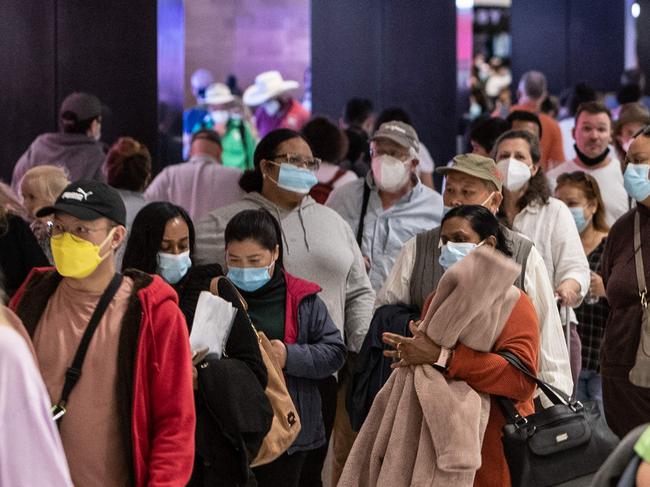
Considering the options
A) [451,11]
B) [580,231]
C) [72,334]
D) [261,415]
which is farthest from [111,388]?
[451,11]

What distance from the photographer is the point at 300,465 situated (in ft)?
18.7

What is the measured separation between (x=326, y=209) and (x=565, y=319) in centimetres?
124

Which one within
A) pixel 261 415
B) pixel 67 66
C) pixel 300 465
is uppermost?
pixel 67 66

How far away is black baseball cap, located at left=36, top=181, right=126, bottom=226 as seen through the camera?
172 inches

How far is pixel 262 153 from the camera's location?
6613 millimetres

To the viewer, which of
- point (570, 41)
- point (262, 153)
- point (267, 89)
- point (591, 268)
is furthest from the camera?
point (570, 41)

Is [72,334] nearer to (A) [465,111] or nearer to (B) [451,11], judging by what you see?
(B) [451,11]

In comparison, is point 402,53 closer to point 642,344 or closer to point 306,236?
point 306,236

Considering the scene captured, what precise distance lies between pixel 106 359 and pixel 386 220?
3.01 meters

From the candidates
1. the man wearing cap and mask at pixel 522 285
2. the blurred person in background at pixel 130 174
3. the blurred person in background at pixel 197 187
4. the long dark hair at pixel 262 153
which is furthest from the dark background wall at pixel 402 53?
the man wearing cap and mask at pixel 522 285

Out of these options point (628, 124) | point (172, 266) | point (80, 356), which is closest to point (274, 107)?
point (628, 124)

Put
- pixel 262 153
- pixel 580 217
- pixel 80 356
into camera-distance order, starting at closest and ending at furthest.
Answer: pixel 80 356 → pixel 262 153 → pixel 580 217

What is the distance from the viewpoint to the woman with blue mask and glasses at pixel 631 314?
6.07 m

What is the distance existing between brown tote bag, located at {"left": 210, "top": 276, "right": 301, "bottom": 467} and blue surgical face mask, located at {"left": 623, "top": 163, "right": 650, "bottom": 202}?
1892 millimetres
